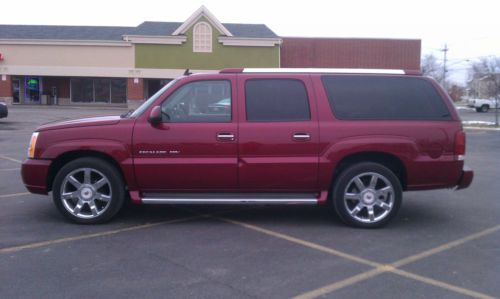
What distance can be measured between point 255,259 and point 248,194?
127cm

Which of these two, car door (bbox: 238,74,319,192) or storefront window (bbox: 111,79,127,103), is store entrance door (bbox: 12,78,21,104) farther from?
car door (bbox: 238,74,319,192)

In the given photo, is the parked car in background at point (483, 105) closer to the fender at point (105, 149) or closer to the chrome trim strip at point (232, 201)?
the chrome trim strip at point (232, 201)

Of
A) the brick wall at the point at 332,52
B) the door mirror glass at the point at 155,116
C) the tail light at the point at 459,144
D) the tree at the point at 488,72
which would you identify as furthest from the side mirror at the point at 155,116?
the brick wall at the point at 332,52

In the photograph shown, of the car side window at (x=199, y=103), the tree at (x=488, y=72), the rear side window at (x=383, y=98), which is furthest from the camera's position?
the tree at (x=488, y=72)

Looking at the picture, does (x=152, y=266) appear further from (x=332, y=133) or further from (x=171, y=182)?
(x=332, y=133)

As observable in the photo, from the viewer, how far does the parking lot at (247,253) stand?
14.7 feet

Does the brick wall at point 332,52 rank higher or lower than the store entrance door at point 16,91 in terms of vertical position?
higher

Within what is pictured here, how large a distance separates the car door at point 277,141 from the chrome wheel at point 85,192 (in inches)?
65.6

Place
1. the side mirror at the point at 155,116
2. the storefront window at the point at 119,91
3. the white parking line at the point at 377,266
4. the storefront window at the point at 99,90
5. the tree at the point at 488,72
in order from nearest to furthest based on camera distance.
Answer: the white parking line at the point at 377,266 < the side mirror at the point at 155,116 < the tree at the point at 488,72 < the storefront window at the point at 99,90 < the storefront window at the point at 119,91

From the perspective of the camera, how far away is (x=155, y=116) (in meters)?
6.04

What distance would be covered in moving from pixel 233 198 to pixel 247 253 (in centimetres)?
105

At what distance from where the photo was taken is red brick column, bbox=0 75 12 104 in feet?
137

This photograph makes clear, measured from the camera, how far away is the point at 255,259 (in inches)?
204

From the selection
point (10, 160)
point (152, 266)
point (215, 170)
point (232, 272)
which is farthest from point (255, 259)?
point (10, 160)
